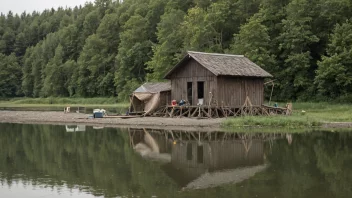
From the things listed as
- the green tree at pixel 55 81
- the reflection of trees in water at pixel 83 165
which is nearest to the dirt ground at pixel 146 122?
the reflection of trees in water at pixel 83 165

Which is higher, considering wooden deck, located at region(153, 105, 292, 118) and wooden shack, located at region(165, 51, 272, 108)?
wooden shack, located at region(165, 51, 272, 108)

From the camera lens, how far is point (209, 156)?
724 inches

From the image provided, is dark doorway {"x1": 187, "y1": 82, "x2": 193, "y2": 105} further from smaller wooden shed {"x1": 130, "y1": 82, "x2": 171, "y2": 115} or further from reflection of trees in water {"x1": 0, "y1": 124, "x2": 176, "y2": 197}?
reflection of trees in water {"x1": 0, "y1": 124, "x2": 176, "y2": 197}

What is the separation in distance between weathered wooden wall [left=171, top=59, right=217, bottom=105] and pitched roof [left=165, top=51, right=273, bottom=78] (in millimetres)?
649

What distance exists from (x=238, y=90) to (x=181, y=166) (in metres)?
22.2

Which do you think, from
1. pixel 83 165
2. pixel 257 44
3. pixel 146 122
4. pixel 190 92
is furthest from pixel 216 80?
pixel 83 165

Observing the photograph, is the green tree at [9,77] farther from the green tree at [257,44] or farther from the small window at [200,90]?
the small window at [200,90]

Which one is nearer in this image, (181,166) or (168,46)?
(181,166)

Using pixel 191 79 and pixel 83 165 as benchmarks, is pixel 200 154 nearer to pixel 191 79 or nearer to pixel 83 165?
pixel 83 165

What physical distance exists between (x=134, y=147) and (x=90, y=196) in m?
9.78

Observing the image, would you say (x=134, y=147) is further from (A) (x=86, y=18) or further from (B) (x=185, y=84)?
(A) (x=86, y=18)

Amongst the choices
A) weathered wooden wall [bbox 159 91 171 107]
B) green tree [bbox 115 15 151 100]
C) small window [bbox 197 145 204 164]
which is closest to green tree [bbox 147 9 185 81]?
green tree [bbox 115 15 151 100]

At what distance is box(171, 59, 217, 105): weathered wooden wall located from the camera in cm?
3669

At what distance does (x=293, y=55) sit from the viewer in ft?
160
